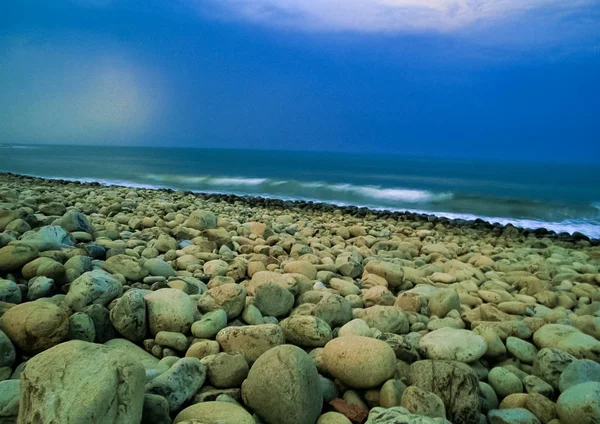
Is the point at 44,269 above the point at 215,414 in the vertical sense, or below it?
above

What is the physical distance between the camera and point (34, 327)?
68.2 inches

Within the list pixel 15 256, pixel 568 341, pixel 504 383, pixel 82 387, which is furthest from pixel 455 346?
pixel 15 256

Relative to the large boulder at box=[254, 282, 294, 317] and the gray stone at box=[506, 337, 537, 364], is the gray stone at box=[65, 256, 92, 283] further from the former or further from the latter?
the gray stone at box=[506, 337, 537, 364]

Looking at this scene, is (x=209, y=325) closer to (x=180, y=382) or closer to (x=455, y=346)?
(x=180, y=382)

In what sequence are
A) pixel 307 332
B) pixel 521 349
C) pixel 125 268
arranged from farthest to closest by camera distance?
1. pixel 125 268
2. pixel 521 349
3. pixel 307 332

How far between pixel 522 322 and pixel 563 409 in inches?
36.7

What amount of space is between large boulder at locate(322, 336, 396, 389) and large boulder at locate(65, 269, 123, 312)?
1152mm

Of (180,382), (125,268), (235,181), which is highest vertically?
(125,268)

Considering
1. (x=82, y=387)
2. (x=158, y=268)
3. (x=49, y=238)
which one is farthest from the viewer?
(x=49, y=238)

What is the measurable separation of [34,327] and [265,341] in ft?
3.10

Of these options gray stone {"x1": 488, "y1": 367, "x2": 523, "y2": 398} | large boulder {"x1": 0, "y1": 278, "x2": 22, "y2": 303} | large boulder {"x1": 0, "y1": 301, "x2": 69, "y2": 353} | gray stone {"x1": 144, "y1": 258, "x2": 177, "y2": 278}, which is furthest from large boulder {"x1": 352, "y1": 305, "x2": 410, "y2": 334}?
large boulder {"x1": 0, "y1": 278, "x2": 22, "y2": 303}

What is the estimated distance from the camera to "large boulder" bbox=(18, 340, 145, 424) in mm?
1166

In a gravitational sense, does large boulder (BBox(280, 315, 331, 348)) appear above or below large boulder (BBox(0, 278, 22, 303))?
below

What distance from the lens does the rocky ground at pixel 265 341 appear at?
1390 millimetres
